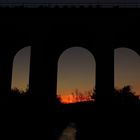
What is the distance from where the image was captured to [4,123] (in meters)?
23.3

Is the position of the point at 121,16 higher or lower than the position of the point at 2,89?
higher

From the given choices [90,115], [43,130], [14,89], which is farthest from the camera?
[14,89]

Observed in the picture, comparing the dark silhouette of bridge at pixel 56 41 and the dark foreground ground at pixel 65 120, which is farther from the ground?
the dark silhouette of bridge at pixel 56 41

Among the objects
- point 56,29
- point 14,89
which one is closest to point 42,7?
point 56,29

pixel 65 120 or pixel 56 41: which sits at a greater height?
pixel 56 41

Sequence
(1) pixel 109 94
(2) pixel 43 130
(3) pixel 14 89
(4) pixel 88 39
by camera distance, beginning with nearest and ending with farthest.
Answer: (2) pixel 43 130
(1) pixel 109 94
(4) pixel 88 39
(3) pixel 14 89

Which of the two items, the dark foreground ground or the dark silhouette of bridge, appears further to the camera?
the dark silhouette of bridge

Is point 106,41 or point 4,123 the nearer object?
point 4,123

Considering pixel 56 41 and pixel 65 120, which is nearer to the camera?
pixel 65 120

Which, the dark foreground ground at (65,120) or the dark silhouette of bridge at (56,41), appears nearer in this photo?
the dark foreground ground at (65,120)

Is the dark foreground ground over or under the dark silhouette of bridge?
under

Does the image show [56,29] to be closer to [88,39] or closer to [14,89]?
[88,39]

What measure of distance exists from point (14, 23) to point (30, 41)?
1.75 m

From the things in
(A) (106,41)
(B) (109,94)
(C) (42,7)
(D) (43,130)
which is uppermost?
(C) (42,7)
